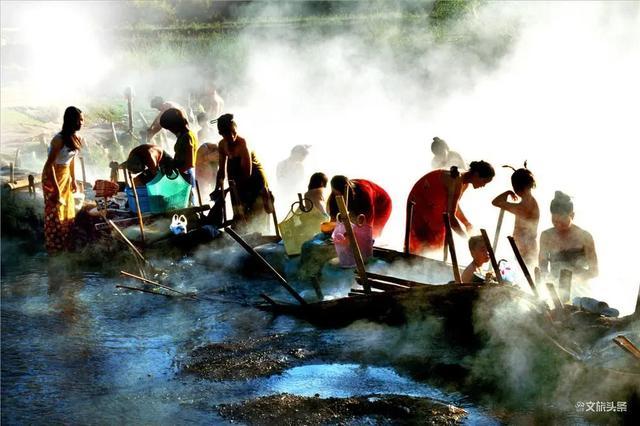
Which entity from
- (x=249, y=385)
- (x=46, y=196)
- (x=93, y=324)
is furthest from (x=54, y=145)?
(x=249, y=385)

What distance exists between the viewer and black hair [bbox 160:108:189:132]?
919 cm

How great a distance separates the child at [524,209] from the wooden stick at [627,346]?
200 centimetres

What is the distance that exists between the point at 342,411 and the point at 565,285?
1849 millimetres

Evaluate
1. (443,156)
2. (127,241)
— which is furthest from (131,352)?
(443,156)

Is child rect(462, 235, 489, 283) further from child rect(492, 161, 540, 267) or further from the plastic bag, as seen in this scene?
the plastic bag

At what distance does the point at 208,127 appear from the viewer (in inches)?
529

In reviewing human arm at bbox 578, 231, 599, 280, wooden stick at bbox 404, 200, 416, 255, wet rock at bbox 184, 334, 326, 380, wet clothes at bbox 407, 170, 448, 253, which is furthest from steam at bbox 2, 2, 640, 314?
wet rock at bbox 184, 334, 326, 380

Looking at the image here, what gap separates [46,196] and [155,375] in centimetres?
385

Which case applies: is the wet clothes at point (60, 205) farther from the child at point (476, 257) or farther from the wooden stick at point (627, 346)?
the wooden stick at point (627, 346)

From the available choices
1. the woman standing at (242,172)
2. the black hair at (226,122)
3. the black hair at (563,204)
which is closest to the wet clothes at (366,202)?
the woman standing at (242,172)

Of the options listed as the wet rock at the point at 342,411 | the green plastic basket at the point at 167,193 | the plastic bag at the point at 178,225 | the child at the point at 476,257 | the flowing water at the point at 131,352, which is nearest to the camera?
the wet rock at the point at 342,411

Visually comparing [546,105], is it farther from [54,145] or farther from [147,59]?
[147,59]

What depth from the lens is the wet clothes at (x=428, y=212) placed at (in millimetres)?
7230

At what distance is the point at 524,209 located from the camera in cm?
641
